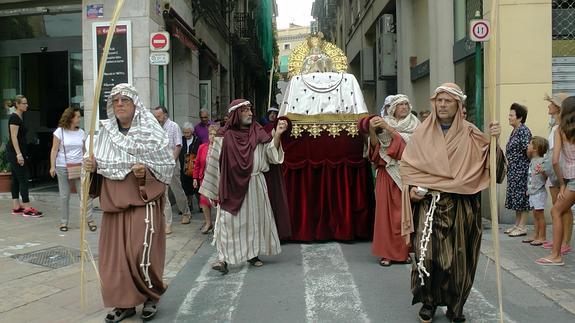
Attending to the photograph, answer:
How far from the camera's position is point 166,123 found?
8484 millimetres

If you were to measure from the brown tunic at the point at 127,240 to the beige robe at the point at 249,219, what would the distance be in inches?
62.1

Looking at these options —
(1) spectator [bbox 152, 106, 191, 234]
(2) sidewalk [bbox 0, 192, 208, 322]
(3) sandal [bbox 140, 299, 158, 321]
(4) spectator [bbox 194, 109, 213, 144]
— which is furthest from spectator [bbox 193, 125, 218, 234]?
(3) sandal [bbox 140, 299, 158, 321]

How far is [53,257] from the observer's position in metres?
6.50

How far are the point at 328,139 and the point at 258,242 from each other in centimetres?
201

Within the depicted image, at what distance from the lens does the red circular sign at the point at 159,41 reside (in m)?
8.96

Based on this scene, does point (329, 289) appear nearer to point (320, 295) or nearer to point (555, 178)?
point (320, 295)

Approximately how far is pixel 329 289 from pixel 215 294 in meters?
1.07

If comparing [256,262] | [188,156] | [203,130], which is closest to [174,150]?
[188,156]

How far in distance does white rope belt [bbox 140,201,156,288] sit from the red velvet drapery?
10.9ft

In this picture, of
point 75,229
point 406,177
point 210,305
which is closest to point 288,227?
point 210,305

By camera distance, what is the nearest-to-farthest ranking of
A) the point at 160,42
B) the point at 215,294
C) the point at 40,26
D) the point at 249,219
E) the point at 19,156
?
the point at 215,294 < the point at 249,219 < the point at 19,156 < the point at 160,42 < the point at 40,26

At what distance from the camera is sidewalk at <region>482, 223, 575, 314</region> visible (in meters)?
4.93

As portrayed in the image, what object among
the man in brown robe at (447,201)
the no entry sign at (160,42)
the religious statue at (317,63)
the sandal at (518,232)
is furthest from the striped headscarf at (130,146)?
the sandal at (518,232)

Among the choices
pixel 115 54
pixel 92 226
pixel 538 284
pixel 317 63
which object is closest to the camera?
pixel 538 284
